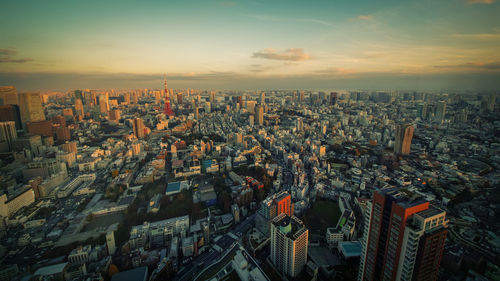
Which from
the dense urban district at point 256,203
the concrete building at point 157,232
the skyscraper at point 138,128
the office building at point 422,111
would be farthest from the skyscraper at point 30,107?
the office building at point 422,111

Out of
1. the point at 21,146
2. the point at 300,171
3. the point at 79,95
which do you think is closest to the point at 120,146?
the point at 21,146

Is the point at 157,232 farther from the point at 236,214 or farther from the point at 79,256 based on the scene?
the point at 236,214

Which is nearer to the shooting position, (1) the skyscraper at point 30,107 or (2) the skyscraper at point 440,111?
(1) the skyscraper at point 30,107

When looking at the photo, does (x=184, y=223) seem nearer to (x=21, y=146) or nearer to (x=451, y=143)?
(x=21, y=146)

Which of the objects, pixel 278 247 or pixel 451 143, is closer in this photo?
pixel 278 247

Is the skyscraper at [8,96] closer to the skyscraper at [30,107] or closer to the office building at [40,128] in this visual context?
the skyscraper at [30,107]

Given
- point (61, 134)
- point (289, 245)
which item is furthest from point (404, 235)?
point (61, 134)
